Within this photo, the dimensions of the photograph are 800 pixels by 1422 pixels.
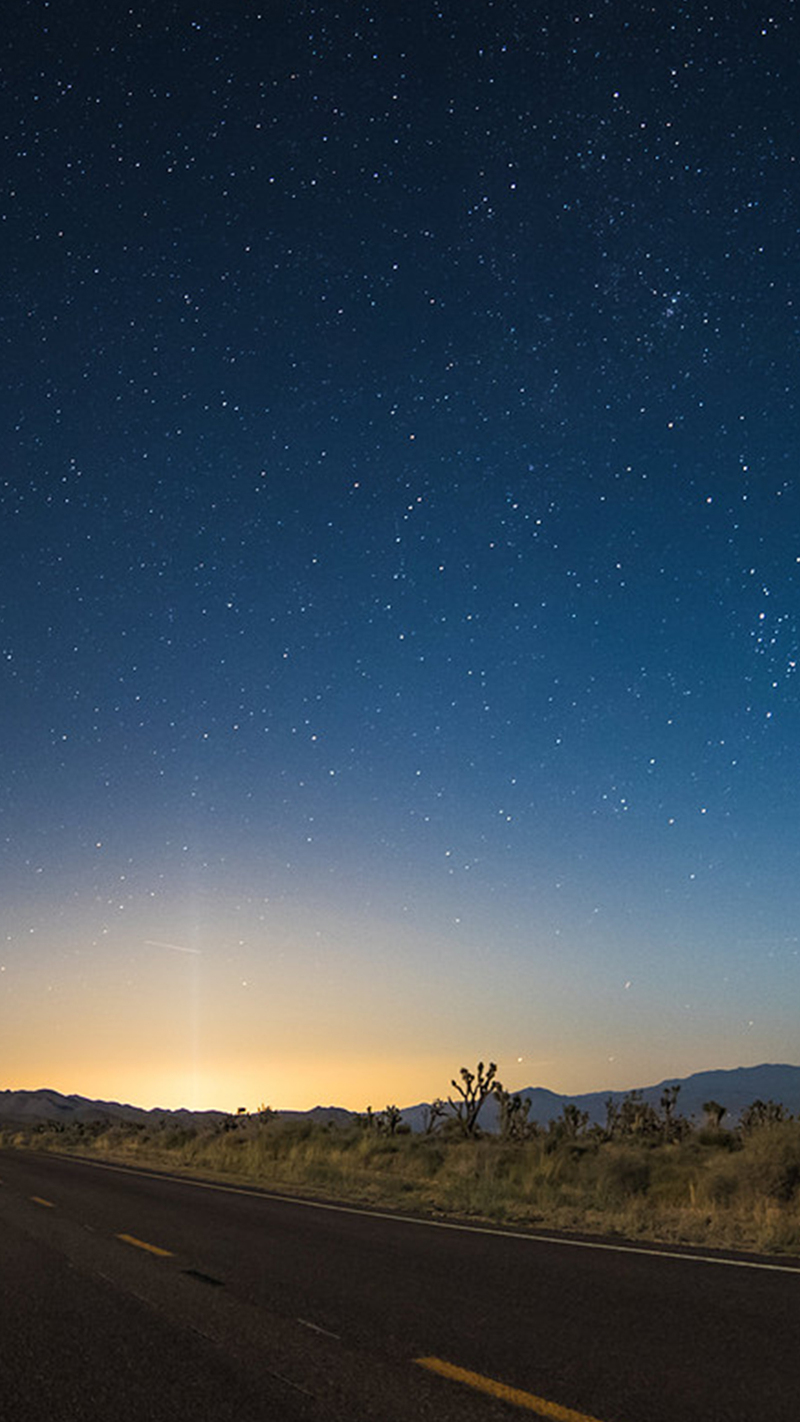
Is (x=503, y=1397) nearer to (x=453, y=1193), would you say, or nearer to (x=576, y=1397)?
(x=576, y=1397)

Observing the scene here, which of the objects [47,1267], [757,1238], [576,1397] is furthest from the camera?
[757,1238]

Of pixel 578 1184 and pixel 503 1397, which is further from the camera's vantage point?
pixel 578 1184

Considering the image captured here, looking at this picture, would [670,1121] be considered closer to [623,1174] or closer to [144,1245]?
[623,1174]

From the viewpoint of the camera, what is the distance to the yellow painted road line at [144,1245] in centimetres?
1084

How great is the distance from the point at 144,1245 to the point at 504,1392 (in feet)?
23.9

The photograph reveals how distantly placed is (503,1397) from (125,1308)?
12.3 feet

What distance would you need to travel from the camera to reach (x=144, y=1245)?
11547 millimetres

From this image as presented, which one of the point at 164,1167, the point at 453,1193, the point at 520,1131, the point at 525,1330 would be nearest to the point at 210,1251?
the point at 525,1330

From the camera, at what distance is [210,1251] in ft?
35.9

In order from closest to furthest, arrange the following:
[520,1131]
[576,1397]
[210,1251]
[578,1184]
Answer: [576,1397]
[210,1251]
[578,1184]
[520,1131]

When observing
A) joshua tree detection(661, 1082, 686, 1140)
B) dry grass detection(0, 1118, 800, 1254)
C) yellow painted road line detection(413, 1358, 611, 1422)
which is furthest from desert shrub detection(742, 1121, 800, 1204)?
joshua tree detection(661, 1082, 686, 1140)

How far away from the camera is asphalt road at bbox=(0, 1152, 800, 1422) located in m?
5.34

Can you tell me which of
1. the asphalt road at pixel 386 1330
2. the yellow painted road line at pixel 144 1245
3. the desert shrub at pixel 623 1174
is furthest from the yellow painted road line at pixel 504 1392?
the desert shrub at pixel 623 1174

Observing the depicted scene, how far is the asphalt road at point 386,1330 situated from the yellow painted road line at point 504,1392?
0.02 metres
